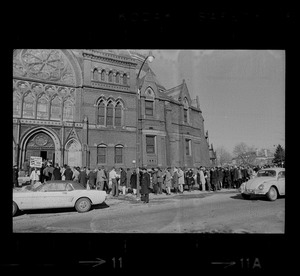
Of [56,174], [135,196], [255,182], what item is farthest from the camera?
[135,196]

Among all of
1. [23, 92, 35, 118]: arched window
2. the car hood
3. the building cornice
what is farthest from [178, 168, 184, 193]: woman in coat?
[23, 92, 35, 118]: arched window

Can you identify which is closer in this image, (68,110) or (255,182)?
(255,182)

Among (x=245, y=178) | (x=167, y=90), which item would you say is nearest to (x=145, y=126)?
(x=167, y=90)

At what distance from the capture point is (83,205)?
221 inches

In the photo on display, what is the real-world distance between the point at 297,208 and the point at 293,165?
0.85 meters

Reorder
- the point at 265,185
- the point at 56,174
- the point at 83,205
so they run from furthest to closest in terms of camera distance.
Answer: the point at 265,185, the point at 83,205, the point at 56,174

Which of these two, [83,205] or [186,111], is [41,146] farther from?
[186,111]

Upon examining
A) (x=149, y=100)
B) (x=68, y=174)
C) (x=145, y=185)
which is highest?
(x=149, y=100)

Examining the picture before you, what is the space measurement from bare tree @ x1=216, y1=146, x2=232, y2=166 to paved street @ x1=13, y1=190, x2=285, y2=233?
93cm

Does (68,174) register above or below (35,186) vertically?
above

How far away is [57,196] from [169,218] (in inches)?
98.2

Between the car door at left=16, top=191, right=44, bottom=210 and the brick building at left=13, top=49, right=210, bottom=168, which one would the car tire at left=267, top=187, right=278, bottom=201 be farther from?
the car door at left=16, top=191, right=44, bottom=210

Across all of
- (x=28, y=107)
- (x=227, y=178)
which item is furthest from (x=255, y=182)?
(x=28, y=107)

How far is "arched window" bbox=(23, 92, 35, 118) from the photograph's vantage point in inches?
215
